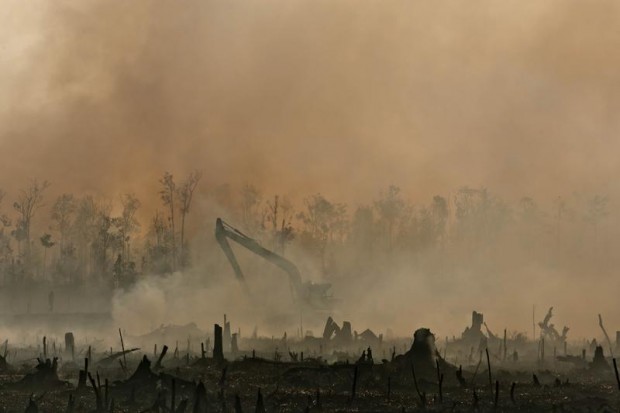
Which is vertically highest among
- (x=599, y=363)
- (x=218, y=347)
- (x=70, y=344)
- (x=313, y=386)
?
(x=70, y=344)

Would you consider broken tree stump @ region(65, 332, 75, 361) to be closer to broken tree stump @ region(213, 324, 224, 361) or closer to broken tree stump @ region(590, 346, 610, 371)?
broken tree stump @ region(213, 324, 224, 361)

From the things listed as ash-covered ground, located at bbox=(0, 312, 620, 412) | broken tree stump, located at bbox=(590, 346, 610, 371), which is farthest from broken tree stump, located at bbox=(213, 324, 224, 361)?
broken tree stump, located at bbox=(590, 346, 610, 371)

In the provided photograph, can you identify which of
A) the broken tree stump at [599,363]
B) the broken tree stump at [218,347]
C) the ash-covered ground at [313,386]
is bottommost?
the ash-covered ground at [313,386]

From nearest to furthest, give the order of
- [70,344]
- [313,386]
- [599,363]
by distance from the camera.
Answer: [313,386] → [599,363] → [70,344]

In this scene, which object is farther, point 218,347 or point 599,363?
point 599,363

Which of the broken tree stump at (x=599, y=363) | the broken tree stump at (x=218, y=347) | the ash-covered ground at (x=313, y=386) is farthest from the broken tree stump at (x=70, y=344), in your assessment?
the broken tree stump at (x=599, y=363)

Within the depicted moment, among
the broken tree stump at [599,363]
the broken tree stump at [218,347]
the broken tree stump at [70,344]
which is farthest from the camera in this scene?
the broken tree stump at [70,344]

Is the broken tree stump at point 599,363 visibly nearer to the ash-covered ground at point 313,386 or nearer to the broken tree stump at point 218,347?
the ash-covered ground at point 313,386

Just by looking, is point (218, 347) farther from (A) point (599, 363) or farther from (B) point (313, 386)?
(A) point (599, 363)

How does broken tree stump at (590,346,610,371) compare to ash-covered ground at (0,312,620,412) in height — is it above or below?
above

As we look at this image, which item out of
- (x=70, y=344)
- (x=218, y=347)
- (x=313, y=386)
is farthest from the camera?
(x=70, y=344)

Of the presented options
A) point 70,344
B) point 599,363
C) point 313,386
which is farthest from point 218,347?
point 599,363

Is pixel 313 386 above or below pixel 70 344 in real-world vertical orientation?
below

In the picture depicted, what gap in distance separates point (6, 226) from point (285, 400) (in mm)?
108874
